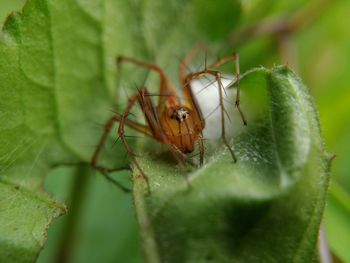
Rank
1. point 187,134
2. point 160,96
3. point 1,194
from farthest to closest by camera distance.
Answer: point 160,96 → point 187,134 → point 1,194

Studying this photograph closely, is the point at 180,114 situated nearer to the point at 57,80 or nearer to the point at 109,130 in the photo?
the point at 109,130

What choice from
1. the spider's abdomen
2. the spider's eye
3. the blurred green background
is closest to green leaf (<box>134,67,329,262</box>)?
the spider's abdomen

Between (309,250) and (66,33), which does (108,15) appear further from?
(309,250)

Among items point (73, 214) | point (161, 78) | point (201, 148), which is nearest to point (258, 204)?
point (201, 148)

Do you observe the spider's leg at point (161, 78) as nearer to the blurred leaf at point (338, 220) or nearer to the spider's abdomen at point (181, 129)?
the spider's abdomen at point (181, 129)

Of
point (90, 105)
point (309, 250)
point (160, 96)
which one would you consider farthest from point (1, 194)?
point (309, 250)

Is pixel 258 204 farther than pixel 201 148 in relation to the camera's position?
No

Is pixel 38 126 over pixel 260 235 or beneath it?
over
